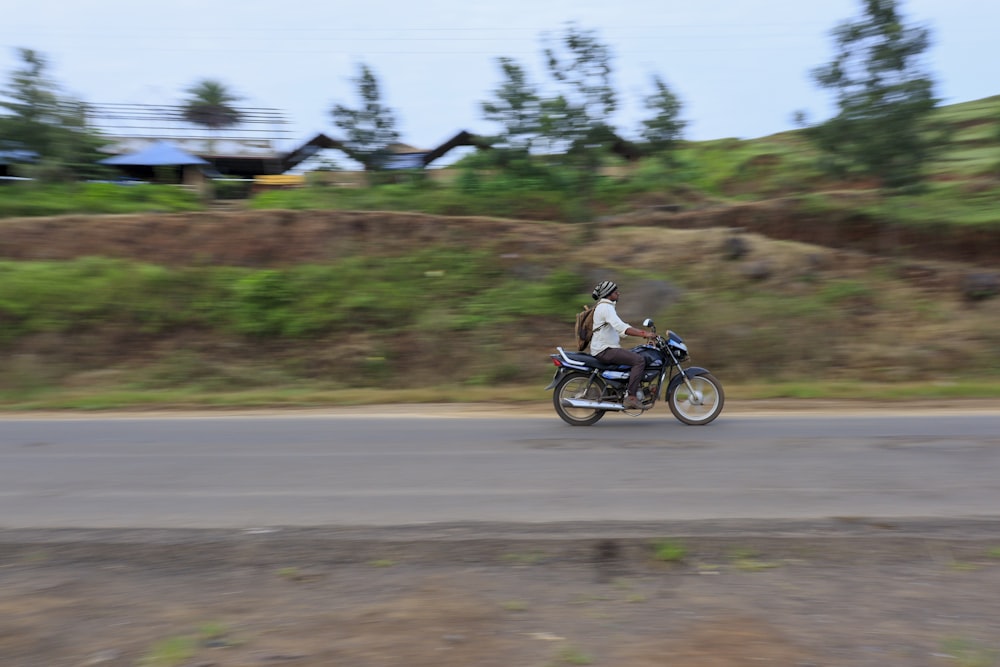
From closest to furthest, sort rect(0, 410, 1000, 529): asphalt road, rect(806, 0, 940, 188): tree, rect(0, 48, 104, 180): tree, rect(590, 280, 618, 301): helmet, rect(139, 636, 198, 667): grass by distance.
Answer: rect(139, 636, 198, 667): grass < rect(0, 410, 1000, 529): asphalt road < rect(590, 280, 618, 301): helmet < rect(806, 0, 940, 188): tree < rect(0, 48, 104, 180): tree

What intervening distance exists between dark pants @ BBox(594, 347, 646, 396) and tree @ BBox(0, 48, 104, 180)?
2320cm

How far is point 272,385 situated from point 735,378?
29.8ft

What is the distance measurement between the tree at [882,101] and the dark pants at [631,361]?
11940mm

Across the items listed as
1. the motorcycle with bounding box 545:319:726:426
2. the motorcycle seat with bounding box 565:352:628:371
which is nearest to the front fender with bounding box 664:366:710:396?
the motorcycle with bounding box 545:319:726:426

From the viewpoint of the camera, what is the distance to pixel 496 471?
8273 millimetres

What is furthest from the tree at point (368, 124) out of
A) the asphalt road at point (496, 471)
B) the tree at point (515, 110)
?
the asphalt road at point (496, 471)

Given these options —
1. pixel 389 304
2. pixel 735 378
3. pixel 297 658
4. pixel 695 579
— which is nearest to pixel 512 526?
pixel 695 579

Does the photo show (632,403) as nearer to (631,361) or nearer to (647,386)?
(647,386)

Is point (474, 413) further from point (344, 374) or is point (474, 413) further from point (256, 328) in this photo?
point (256, 328)

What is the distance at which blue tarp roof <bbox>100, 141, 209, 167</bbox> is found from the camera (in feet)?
114

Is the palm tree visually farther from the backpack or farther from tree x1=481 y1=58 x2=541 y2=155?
the backpack

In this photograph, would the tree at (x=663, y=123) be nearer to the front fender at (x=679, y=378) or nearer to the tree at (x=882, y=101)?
the tree at (x=882, y=101)

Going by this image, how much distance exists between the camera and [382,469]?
8523 mm

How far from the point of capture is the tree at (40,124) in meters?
27.3
